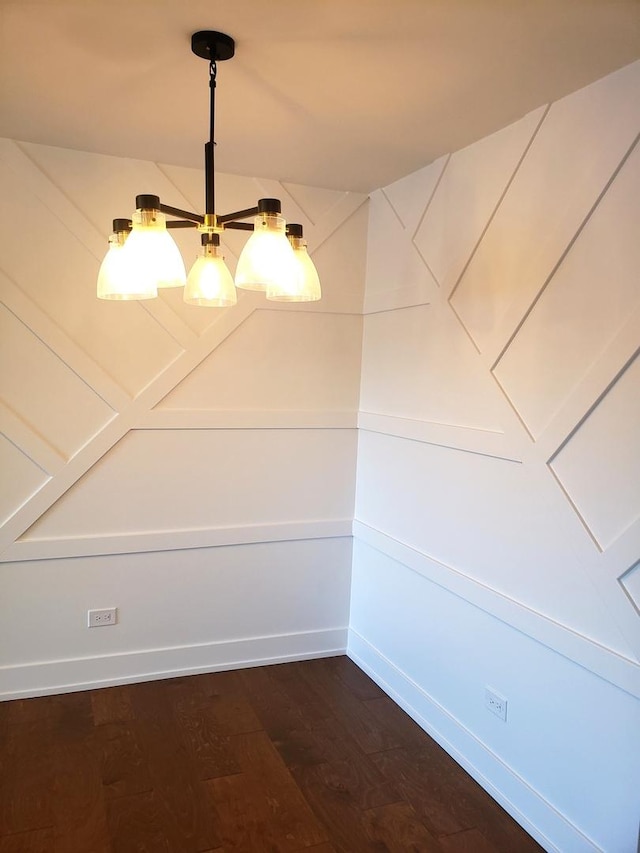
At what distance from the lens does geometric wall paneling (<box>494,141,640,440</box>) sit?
6.12 feet

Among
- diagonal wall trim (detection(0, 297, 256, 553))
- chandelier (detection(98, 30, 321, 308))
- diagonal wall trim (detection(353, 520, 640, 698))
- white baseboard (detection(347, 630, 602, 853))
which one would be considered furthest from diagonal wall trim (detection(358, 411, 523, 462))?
white baseboard (detection(347, 630, 602, 853))

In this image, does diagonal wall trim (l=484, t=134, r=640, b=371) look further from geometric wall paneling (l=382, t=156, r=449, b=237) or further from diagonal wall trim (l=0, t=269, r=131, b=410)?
diagonal wall trim (l=0, t=269, r=131, b=410)

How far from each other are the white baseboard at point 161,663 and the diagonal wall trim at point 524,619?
0.74m

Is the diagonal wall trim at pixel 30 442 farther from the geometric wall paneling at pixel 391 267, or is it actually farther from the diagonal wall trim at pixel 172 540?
the geometric wall paneling at pixel 391 267

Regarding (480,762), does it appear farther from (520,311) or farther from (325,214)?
(325,214)

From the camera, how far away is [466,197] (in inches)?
102

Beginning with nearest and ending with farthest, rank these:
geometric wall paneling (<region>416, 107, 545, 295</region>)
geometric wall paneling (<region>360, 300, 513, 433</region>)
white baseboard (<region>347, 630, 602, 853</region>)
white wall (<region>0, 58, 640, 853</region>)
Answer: white wall (<region>0, 58, 640, 853</region>), white baseboard (<region>347, 630, 602, 853</region>), geometric wall paneling (<region>416, 107, 545, 295</region>), geometric wall paneling (<region>360, 300, 513, 433</region>)

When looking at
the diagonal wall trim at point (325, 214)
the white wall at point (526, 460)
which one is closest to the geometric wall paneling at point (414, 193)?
the white wall at point (526, 460)

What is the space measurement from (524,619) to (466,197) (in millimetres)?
1678

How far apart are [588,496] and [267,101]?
1.70 metres

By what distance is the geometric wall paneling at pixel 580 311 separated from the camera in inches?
73.4

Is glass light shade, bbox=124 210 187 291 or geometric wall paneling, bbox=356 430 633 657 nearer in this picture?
glass light shade, bbox=124 210 187 291

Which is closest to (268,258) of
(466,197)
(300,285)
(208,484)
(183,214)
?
(300,285)

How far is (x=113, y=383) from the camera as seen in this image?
2965 mm
